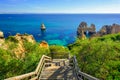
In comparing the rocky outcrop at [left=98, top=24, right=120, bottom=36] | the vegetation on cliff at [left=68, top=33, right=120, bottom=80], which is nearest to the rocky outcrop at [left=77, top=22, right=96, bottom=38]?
the rocky outcrop at [left=98, top=24, right=120, bottom=36]

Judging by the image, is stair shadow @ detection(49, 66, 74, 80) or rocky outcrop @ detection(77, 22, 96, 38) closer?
stair shadow @ detection(49, 66, 74, 80)

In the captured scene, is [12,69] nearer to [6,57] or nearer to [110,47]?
[6,57]

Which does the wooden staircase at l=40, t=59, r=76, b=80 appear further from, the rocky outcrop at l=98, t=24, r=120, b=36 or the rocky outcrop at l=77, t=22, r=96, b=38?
the rocky outcrop at l=77, t=22, r=96, b=38

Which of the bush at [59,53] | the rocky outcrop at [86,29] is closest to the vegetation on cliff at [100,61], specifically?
the bush at [59,53]

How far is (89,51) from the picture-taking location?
20.5m

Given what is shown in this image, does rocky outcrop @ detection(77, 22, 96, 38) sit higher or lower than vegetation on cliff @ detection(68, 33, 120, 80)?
lower

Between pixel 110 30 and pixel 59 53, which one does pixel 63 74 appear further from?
pixel 110 30

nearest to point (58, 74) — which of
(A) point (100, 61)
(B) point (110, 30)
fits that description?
(A) point (100, 61)

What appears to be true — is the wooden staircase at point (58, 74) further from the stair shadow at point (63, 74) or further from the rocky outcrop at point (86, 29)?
the rocky outcrop at point (86, 29)

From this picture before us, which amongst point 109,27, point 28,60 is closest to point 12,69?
point 28,60

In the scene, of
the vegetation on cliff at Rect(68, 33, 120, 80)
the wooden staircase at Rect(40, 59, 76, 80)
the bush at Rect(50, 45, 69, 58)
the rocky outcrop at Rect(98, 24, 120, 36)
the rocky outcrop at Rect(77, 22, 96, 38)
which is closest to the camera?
the wooden staircase at Rect(40, 59, 76, 80)

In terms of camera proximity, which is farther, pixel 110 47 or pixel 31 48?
pixel 31 48

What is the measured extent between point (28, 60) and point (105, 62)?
7224 millimetres

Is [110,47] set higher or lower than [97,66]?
higher
